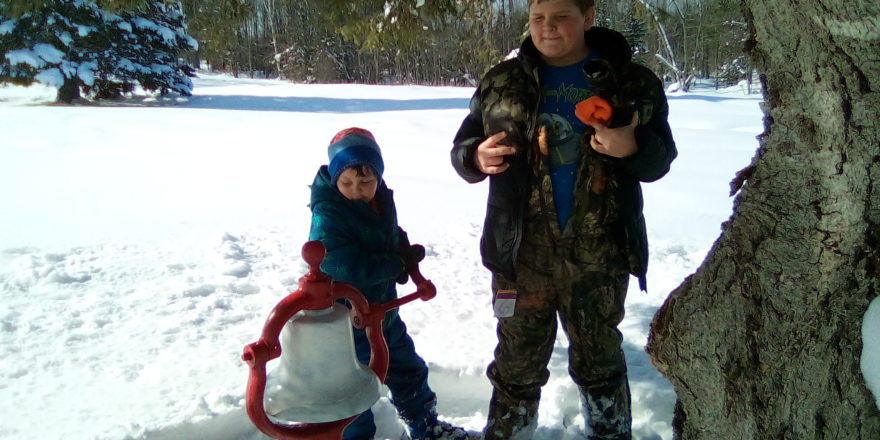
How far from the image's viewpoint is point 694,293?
5.21 feet

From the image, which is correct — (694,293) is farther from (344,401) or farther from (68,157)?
(68,157)

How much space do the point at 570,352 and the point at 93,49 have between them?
55.7ft

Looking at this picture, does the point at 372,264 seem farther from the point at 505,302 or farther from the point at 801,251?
the point at 801,251

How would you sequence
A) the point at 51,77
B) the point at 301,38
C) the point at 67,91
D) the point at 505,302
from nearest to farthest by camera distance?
1. the point at 505,302
2. the point at 51,77
3. the point at 67,91
4. the point at 301,38

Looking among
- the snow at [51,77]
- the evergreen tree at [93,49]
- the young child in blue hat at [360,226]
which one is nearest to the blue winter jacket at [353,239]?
the young child in blue hat at [360,226]

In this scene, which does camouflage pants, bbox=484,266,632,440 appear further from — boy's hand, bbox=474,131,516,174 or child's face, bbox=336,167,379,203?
child's face, bbox=336,167,379,203

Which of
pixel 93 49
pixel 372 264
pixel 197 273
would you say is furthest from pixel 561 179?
pixel 93 49

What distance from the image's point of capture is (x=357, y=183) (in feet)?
6.80

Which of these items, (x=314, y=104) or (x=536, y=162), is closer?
Result: (x=536, y=162)

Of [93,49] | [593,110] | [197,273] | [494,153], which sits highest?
[93,49]

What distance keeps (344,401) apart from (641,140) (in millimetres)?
1034

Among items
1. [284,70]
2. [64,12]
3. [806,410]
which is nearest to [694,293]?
[806,410]

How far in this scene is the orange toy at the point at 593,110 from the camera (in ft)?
4.96

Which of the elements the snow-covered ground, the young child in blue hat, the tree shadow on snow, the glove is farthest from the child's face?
the tree shadow on snow
